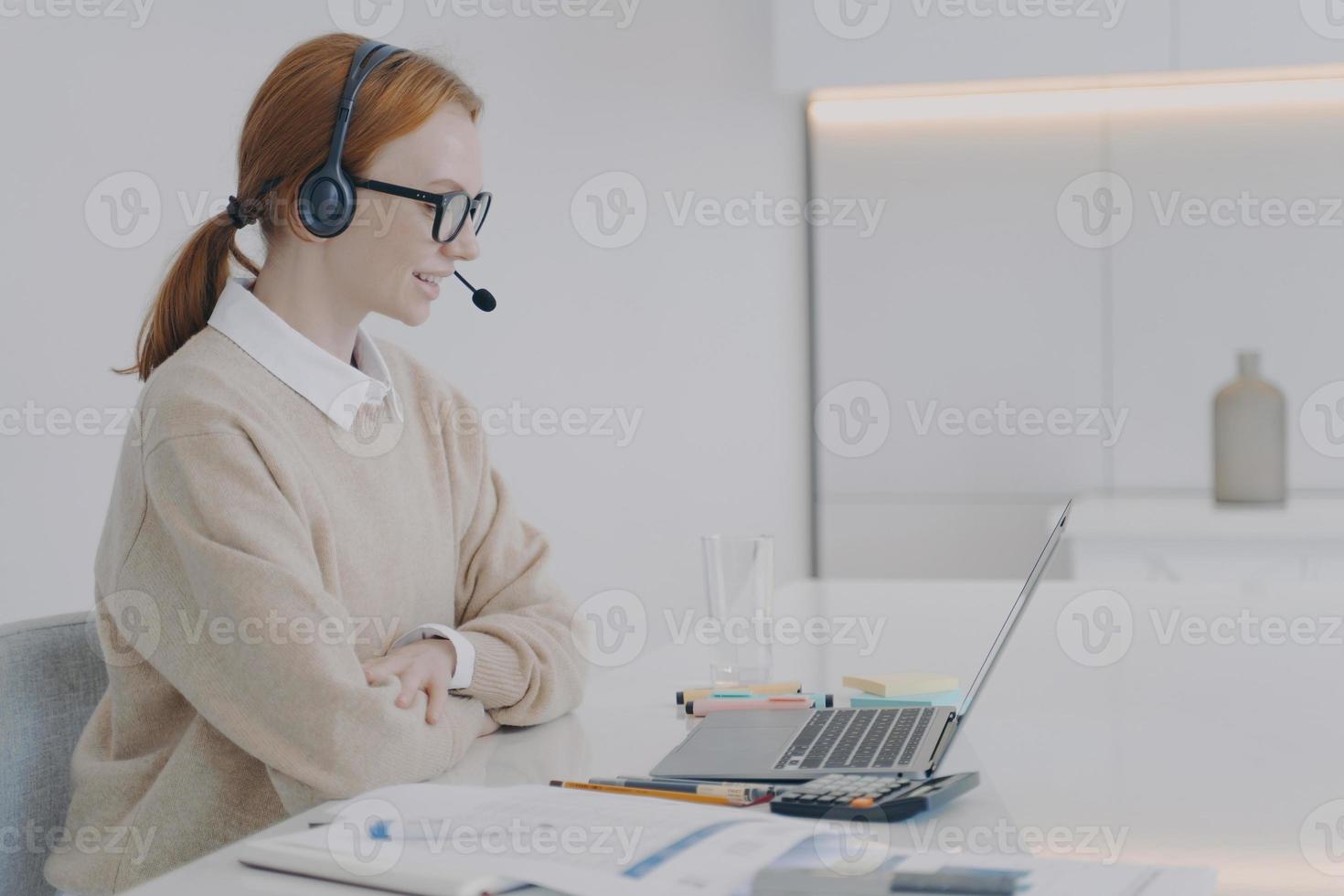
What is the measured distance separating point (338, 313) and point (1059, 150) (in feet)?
7.27

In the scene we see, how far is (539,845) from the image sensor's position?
32.8 inches

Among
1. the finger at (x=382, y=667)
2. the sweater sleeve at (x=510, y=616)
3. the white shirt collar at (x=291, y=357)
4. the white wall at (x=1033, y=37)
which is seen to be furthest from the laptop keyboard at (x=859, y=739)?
the white wall at (x=1033, y=37)

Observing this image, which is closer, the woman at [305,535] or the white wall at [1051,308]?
the woman at [305,535]

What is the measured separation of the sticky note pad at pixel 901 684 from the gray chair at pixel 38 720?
0.78 metres

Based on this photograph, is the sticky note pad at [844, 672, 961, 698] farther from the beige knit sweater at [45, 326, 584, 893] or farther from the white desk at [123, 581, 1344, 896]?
the beige knit sweater at [45, 326, 584, 893]

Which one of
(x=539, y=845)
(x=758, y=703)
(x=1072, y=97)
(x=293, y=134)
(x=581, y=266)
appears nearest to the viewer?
(x=539, y=845)

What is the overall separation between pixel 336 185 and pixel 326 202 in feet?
0.07

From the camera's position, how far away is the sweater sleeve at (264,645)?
1.13 m

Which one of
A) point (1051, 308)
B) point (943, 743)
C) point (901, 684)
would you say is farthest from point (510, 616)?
point (1051, 308)

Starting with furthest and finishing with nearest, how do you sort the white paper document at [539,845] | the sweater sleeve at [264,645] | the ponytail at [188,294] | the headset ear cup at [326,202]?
the ponytail at [188,294]
the headset ear cup at [326,202]
the sweater sleeve at [264,645]
the white paper document at [539,845]

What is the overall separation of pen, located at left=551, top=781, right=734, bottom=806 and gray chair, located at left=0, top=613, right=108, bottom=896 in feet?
2.02

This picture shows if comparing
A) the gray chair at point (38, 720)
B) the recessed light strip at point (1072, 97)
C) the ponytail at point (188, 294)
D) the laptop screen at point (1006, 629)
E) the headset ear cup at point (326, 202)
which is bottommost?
the gray chair at point (38, 720)

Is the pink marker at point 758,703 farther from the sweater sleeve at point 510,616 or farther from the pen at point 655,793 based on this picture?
the pen at point 655,793

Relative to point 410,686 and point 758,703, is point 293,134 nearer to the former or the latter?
point 410,686
